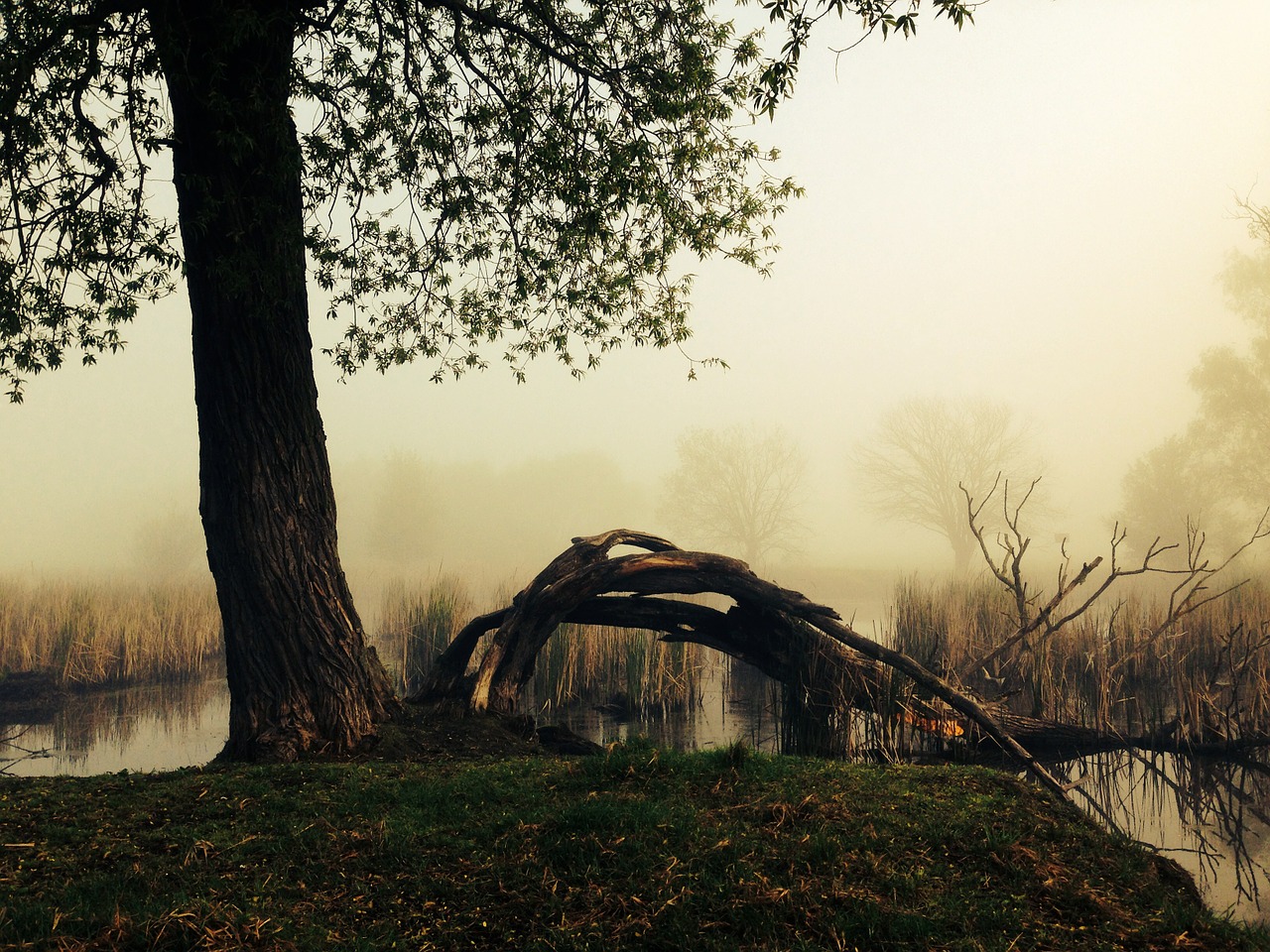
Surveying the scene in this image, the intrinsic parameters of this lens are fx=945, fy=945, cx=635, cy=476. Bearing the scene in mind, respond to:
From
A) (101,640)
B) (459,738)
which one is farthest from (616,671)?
(101,640)

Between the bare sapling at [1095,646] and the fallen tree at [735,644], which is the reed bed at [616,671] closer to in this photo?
the fallen tree at [735,644]

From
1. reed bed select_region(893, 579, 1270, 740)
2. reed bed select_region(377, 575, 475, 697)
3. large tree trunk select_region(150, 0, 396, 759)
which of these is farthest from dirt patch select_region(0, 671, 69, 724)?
reed bed select_region(893, 579, 1270, 740)

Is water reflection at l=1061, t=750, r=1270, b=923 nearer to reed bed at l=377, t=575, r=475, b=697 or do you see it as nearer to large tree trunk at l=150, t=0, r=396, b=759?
large tree trunk at l=150, t=0, r=396, b=759

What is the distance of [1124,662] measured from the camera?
550 inches

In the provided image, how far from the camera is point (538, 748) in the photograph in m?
8.77

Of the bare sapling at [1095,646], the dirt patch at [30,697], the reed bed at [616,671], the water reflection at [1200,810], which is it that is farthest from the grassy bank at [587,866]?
the dirt patch at [30,697]

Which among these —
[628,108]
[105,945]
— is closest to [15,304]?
[628,108]

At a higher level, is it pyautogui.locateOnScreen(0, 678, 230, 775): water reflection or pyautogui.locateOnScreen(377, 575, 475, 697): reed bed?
pyautogui.locateOnScreen(377, 575, 475, 697): reed bed

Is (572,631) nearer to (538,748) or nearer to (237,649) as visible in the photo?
(538,748)

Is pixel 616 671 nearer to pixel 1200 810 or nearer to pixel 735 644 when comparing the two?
pixel 735 644

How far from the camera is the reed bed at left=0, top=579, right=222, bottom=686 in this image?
16.5m

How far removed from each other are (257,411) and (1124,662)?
12507 mm

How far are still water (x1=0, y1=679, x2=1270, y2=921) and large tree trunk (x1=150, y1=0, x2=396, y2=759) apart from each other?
257cm

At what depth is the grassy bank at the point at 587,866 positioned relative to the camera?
4.31m
